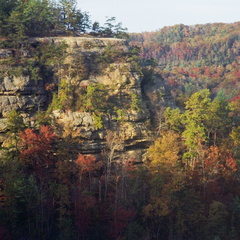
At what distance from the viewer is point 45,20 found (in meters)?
42.0

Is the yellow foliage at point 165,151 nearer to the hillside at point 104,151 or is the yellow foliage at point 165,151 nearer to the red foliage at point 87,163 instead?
the hillside at point 104,151

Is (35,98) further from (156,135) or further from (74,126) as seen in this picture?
(156,135)

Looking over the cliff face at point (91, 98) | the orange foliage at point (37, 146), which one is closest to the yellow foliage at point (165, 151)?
the cliff face at point (91, 98)

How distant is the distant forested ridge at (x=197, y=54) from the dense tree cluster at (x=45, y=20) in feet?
124

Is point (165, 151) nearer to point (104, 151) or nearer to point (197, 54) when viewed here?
point (104, 151)

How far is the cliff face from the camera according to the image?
32.9 metres

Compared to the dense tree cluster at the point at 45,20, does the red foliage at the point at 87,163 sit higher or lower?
lower

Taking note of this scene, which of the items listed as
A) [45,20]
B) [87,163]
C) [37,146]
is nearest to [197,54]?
[45,20]

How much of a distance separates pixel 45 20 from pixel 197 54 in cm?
8745

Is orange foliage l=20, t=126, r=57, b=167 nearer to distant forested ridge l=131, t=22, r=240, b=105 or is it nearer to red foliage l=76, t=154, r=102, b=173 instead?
red foliage l=76, t=154, r=102, b=173

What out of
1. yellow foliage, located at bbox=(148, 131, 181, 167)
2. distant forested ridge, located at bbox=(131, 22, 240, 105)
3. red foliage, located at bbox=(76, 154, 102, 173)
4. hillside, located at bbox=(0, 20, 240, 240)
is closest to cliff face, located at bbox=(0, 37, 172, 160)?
hillside, located at bbox=(0, 20, 240, 240)

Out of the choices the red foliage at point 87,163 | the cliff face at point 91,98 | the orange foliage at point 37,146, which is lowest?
the red foliage at point 87,163

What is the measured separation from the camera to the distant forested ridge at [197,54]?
93062mm

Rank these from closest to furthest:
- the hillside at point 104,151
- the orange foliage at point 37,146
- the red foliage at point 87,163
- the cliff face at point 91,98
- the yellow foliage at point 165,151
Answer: the hillside at point 104,151 < the orange foliage at point 37,146 < the red foliage at point 87,163 < the yellow foliage at point 165,151 < the cliff face at point 91,98
